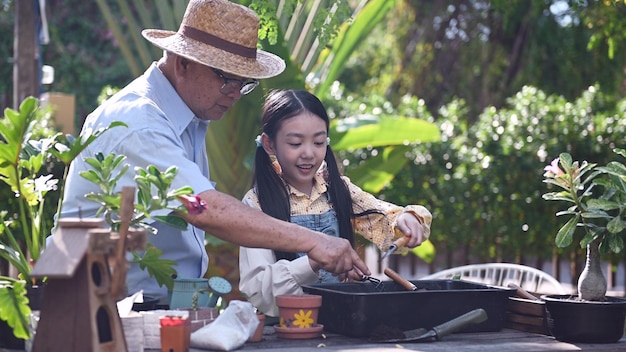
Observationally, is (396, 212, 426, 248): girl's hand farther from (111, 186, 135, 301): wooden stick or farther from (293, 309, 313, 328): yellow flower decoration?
(111, 186, 135, 301): wooden stick

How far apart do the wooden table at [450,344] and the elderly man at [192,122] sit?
0.29 meters

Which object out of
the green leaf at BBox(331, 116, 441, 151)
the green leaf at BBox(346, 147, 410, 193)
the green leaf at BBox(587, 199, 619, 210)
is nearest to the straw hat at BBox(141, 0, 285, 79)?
the green leaf at BBox(587, 199, 619, 210)

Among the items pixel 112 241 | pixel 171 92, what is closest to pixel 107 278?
pixel 112 241

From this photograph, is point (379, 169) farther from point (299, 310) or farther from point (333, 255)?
point (299, 310)

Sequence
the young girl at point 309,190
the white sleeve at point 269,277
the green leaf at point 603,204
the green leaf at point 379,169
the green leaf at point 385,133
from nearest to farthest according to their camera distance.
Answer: the green leaf at point 603,204
the white sleeve at point 269,277
the young girl at point 309,190
the green leaf at point 385,133
the green leaf at point 379,169

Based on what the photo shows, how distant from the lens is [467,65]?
12164 millimetres

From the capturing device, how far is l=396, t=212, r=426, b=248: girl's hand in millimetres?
3283

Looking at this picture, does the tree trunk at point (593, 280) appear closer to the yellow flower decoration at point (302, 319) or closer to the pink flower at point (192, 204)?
the yellow flower decoration at point (302, 319)

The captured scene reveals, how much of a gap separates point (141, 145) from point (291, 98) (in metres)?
0.85

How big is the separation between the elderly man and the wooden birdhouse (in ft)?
1.93

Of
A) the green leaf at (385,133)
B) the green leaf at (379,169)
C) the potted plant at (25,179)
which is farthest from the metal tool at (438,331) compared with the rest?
the green leaf at (379,169)

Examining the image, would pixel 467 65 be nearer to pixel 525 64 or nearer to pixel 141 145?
pixel 525 64

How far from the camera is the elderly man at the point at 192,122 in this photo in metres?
2.73

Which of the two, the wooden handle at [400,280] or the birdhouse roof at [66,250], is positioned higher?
the birdhouse roof at [66,250]
